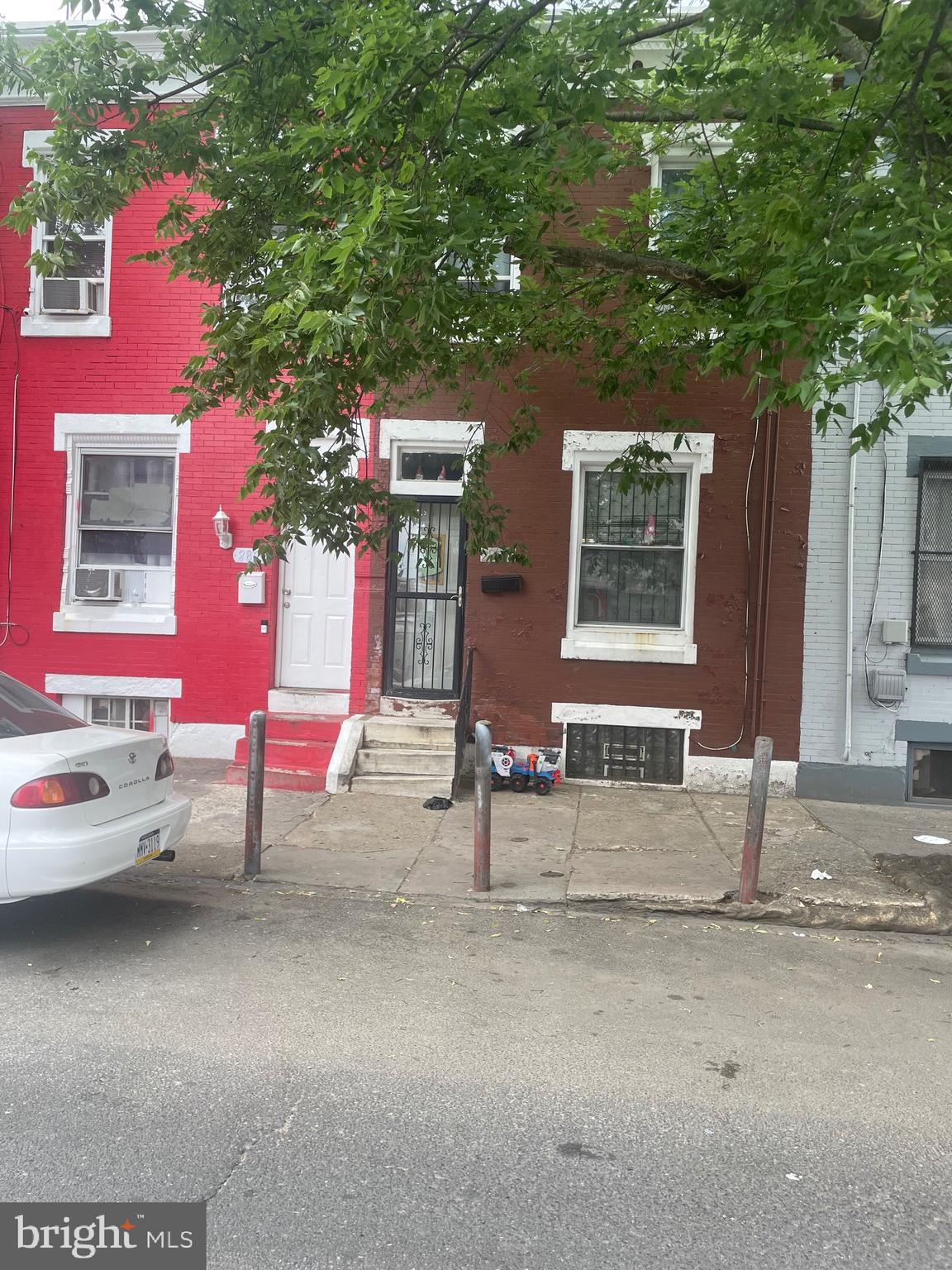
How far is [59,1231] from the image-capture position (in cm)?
286

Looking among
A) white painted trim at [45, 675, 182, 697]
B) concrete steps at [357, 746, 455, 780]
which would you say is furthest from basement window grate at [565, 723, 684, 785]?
white painted trim at [45, 675, 182, 697]

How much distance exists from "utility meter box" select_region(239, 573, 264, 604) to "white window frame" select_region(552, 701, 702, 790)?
3403mm

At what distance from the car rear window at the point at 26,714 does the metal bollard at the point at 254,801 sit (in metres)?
1.21

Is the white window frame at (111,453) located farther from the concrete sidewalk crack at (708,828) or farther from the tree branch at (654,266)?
the concrete sidewalk crack at (708,828)

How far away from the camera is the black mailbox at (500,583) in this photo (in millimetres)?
9828

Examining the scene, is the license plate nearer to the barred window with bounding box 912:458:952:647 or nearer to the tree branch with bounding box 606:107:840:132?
the tree branch with bounding box 606:107:840:132

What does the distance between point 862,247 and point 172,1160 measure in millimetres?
5054

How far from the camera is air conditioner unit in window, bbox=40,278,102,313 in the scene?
10.7 m

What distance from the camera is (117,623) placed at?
1071cm

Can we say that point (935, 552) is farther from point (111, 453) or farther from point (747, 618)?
point (111, 453)

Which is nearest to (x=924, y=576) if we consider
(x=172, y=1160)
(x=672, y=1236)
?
(x=672, y=1236)

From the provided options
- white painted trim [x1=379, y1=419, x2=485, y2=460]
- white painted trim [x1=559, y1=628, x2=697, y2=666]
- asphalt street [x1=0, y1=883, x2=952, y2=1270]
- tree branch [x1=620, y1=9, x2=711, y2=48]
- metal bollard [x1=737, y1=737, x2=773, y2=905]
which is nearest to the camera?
asphalt street [x1=0, y1=883, x2=952, y2=1270]

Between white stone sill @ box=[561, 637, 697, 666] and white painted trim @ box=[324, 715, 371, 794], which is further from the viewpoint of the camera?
white stone sill @ box=[561, 637, 697, 666]

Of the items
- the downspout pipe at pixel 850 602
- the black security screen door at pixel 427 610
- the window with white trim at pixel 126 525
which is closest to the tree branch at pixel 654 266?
the downspout pipe at pixel 850 602
